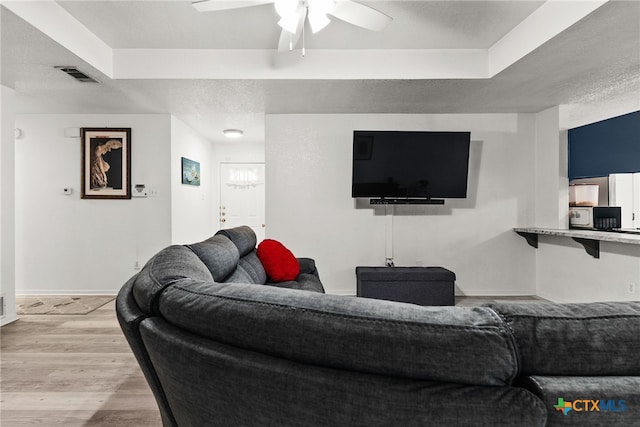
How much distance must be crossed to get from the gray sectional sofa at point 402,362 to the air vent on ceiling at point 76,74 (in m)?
3.36

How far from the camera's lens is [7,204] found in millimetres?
3691

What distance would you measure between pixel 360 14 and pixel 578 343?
85.2 inches

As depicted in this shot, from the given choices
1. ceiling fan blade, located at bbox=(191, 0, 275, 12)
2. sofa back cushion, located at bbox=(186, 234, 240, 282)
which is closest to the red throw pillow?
sofa back cushion, located at bbox=(186, 234, 240, 282)

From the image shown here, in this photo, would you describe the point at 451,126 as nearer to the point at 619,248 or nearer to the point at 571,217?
the point at 571,217

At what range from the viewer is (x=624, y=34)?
8.65 ft

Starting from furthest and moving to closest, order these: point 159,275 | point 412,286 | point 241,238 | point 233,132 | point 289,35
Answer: point 233,132
point 412,286
point 241,238
point 289,35
point 159,275

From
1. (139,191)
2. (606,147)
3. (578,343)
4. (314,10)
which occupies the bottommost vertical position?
(578,343)

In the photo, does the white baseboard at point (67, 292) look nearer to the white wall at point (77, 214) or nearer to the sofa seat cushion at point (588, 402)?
the white wall at point (77, 214)

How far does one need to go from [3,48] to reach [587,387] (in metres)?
3.92

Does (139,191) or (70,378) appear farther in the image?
(139,191)

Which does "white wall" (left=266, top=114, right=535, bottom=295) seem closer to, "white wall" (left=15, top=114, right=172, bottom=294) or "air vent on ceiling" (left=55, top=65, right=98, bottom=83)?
"white wall" (left=15, top=114, right=172, bottom=294)

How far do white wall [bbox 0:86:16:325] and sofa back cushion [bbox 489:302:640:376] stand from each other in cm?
440

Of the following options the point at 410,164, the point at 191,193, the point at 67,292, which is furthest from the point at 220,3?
the point at 67,292

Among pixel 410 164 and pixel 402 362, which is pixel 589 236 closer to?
pixel 410 164
